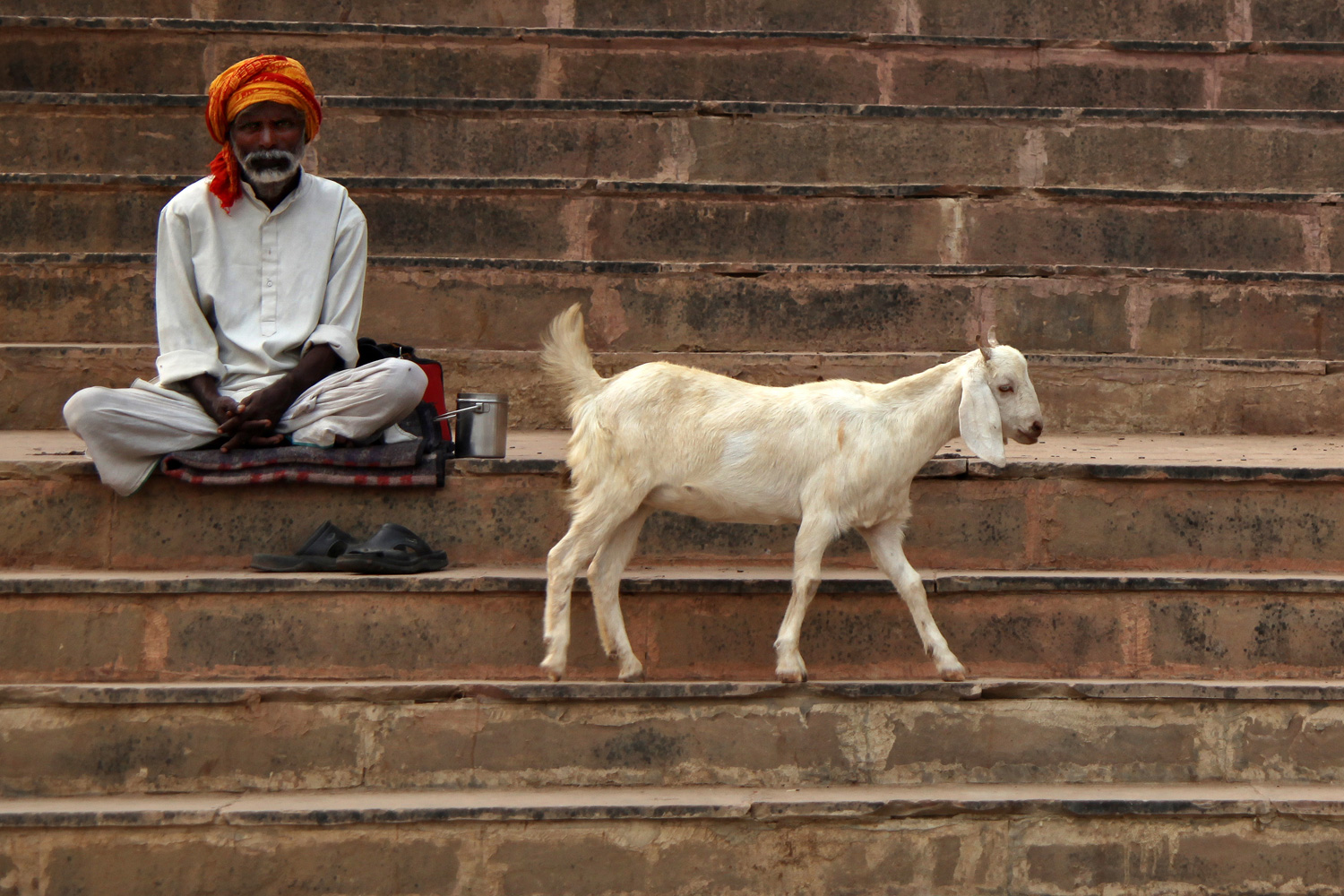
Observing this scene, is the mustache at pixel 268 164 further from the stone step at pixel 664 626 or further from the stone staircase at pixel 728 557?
the stone step at pixel 664 626

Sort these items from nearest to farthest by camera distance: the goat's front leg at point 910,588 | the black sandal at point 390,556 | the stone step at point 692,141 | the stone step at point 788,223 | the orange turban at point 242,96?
the goat's front leg at point 910,588, the black sandal at point 390,556, the orange turban at point 242,96, the stone step at point 788,223, the stone step at point 692,141

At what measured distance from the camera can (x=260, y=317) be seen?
4973mm

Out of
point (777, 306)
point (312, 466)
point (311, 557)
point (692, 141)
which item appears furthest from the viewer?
point (692, 141)

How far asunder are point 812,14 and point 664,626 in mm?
4999

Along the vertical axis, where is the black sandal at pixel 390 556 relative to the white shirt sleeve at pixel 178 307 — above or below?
below

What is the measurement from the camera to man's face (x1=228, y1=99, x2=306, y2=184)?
191 inches

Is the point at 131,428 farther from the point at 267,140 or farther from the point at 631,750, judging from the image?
the point at 631,750

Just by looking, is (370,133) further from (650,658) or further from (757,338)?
(650,658)

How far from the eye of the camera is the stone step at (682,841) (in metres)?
3.84

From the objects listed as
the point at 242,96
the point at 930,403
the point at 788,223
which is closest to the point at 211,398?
the point at 242,96

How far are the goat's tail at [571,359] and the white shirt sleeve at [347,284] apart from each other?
1115 mm

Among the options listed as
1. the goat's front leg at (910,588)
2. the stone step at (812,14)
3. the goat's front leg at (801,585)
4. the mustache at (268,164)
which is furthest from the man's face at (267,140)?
the stone step at (812,14)

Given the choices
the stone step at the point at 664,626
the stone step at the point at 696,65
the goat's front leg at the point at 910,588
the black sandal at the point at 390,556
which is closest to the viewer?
the goat's front leg at the point at 910,588

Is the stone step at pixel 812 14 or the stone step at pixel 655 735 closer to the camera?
the stone step at pixel 655 735
